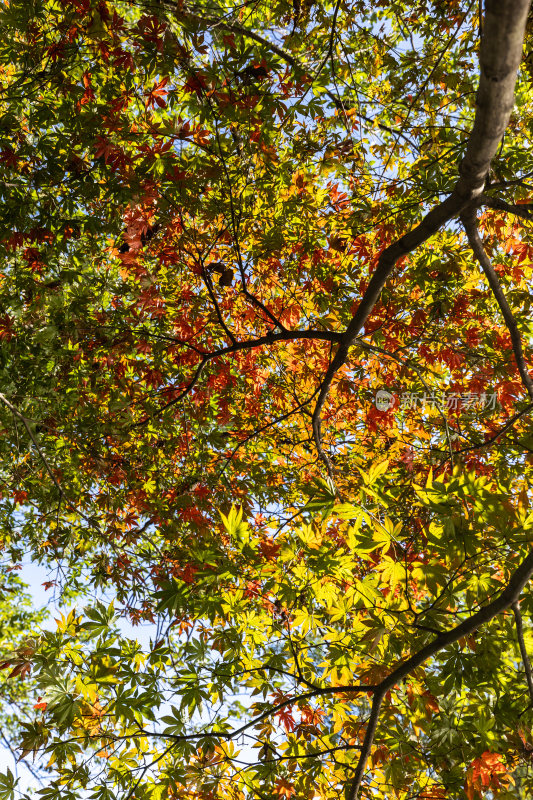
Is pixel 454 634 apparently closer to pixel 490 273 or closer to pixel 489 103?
pixel 490 273

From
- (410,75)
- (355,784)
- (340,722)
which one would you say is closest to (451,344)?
(410,75)

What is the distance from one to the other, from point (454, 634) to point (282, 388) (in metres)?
3.32

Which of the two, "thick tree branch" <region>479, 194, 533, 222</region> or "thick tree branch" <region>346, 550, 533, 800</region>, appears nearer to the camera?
"thick tree branch" <region>346, 550, 533, 800</region>

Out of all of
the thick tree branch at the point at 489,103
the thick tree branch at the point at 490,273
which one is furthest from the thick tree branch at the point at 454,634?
the thick tree branch at the point at 489,103

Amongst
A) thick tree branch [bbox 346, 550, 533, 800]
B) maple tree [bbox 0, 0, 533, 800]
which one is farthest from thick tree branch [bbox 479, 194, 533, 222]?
thick tree branch [bbox 346, 550, 533, 800]

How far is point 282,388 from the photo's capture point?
16.5 feet

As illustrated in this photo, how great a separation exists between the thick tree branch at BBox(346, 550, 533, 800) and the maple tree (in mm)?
15

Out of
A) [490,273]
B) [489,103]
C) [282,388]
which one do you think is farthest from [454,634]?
[282,388]

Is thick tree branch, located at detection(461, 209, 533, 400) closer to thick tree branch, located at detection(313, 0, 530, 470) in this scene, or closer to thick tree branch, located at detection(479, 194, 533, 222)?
thick tree branch, located at detection(479, 194, 533, 222)

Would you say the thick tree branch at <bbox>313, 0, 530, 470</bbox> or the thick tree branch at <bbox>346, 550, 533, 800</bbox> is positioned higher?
the thick tree branch at <bbox>313, 0, 530, 470</bbox>

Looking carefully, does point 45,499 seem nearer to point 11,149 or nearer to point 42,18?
point 11,149

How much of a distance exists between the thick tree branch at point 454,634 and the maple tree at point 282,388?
0.05 feet

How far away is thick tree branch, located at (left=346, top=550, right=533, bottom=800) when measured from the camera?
1791 mm

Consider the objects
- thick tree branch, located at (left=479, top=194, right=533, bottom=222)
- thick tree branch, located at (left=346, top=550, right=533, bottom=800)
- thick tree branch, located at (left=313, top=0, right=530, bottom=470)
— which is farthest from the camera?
thick tree branch, located at (left=479, top=194, right=533, bottom=222)
